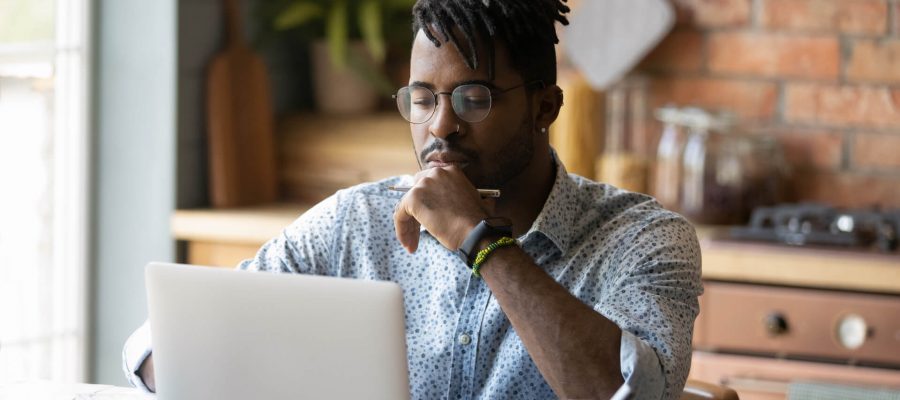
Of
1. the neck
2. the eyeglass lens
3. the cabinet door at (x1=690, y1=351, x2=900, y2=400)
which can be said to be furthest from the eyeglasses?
the cabinet door at (x1=690, y1=351, x2=900, y2=400)

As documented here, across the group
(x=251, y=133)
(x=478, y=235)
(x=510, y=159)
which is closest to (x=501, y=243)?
(x=478, y=235)

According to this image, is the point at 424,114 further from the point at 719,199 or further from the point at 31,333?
the point at 31,333

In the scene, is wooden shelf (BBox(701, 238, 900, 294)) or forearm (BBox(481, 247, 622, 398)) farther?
wooden shelf (BBox(701, 238, 900, 294))

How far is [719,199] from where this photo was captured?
317 cm

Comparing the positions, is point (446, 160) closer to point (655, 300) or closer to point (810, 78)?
point (655, 300)

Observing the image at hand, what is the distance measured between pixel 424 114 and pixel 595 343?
0.45 m

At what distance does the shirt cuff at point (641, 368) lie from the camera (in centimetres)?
158

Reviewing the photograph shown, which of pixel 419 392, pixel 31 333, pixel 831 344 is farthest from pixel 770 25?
pixel 31 333

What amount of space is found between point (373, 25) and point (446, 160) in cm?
157

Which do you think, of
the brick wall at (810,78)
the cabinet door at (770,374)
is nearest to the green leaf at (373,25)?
the brick wall at (810,78)

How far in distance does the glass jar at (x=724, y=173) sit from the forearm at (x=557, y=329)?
154 centimetres

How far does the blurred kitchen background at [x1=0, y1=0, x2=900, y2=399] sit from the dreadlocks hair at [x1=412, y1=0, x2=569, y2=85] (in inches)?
44.8

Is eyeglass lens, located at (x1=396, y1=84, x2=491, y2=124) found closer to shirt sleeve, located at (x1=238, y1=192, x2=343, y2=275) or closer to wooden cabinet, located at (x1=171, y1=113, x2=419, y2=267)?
shirt sleeve, located at (x1=238, y1=192, x2=343, y2=275)

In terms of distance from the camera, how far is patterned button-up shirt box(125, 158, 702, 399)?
1.79 meters
